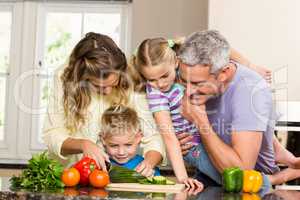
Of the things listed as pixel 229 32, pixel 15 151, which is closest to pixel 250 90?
pixel 229 32

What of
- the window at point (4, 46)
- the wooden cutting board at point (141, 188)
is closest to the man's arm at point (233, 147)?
the wooden cutting board at point (141, 188)

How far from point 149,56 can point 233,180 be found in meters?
0.65

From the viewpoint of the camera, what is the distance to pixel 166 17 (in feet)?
13.3

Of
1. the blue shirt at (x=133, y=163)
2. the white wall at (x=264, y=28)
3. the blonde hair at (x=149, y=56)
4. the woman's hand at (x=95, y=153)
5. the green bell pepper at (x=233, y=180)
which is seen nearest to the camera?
the green bell pepper at (x=233, y=180)

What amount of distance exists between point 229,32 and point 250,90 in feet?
4.60

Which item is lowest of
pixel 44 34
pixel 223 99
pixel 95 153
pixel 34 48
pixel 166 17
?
pixel 95 153

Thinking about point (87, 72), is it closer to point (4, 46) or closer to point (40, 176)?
point (40, 176)

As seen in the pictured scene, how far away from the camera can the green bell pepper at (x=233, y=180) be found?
1.75m

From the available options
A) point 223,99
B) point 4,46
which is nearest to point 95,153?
point 223,99

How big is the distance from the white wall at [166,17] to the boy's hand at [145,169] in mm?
2000

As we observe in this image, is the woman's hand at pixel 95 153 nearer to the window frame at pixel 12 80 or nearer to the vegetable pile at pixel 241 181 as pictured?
the vegetable pile at pixel 241 181

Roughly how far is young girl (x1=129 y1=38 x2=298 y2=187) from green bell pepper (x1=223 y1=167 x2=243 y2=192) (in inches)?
12.2

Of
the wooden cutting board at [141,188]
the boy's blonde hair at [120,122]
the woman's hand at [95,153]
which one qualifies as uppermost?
the boy's blonde hair at [120,122]

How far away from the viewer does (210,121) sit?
7.42ft
